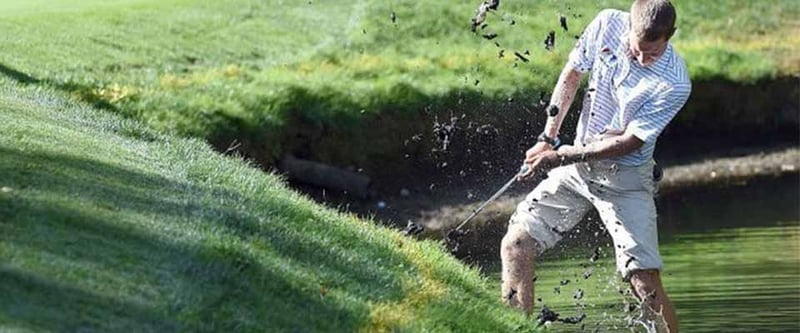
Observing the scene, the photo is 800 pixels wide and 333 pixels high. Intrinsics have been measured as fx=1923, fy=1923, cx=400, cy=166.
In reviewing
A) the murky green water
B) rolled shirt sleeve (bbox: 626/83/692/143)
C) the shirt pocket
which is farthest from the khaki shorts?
the murky green water

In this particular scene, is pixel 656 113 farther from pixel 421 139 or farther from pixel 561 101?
pixel 421 139

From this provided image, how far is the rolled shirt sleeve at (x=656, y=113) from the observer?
10.8 meters

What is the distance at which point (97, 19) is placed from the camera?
2317 cm

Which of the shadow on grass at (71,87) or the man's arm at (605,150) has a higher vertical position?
the man's arm at (605,150)

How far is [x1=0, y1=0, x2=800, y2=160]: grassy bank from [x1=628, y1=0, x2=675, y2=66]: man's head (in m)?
8.04

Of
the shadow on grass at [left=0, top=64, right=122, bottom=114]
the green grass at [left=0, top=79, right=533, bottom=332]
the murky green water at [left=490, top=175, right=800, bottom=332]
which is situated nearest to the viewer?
the green grass at [left=0, top=79, right=533, bottom=332]

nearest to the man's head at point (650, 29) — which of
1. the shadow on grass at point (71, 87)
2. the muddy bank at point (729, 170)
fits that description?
the shadow on grass at point (71, 87)

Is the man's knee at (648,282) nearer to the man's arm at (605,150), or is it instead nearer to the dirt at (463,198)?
the man's arm at (605,150)

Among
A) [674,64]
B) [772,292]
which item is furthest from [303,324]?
[772,292]

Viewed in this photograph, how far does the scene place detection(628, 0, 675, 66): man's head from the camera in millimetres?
10547

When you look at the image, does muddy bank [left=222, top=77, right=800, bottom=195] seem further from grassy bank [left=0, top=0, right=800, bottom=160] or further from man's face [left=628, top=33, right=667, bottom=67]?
man's face [left=628, top=33, right=667, bottom=67]

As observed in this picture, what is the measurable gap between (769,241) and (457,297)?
888 cm

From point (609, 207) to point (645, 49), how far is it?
3.43 ft

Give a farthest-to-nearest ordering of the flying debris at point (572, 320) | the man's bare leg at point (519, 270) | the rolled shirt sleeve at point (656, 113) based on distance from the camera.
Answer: the flying debris at point (572, 320), the man's bare leg at point (519, 270), the rolled shirt sleeve at point (656, 113)
